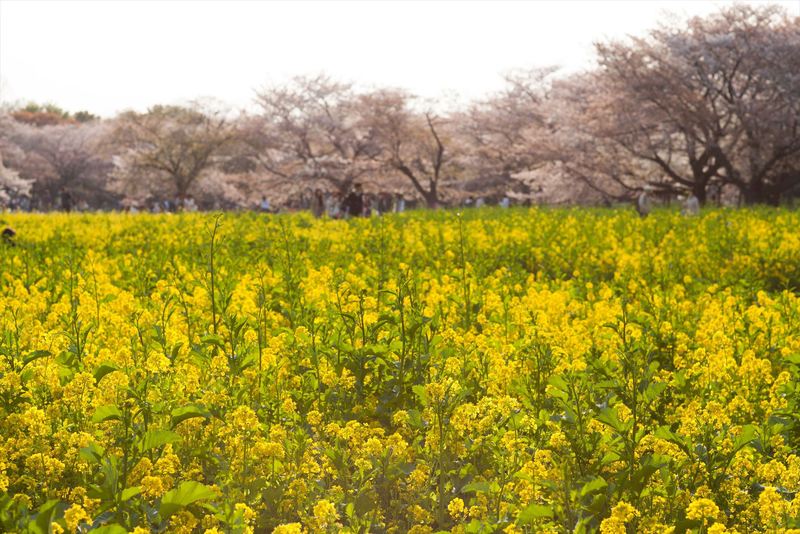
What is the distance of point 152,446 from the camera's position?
10.9 ft

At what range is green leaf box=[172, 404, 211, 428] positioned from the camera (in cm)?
363

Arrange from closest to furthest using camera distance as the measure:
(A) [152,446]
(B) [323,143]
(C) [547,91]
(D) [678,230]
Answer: (A) [152,446] < (D) [678,230] < (B) [323,143] < (C) [547,91]

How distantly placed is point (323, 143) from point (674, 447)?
168 ft

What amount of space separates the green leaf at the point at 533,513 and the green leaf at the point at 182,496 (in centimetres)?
118

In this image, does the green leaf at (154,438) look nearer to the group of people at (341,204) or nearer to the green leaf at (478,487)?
the green leaf at (478,487)

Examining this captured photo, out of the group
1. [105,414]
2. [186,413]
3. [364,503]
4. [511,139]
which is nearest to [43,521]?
[105,414]

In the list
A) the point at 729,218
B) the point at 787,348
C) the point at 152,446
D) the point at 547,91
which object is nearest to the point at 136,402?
the point at 152,446

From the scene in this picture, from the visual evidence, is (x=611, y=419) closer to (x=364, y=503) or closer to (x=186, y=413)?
(x=364, y=503)

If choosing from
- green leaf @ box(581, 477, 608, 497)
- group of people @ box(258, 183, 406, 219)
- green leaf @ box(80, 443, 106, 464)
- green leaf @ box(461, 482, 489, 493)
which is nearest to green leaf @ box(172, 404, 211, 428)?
green leaf @ box(80, 443, 106, 464)

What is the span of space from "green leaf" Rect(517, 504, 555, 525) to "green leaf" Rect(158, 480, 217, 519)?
1.18 metres

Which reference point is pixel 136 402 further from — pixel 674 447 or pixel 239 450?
pixel 674 447

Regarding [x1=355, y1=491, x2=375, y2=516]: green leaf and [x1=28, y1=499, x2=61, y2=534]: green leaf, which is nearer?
[x1=28, y1=499, x2=61, y2=534]: green leaf

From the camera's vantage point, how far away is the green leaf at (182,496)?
2.97m

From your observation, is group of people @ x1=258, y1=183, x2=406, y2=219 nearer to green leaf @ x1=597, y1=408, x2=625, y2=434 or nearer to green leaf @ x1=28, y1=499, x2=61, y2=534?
green leaf @ x1=597, y1=408, x2=625, y2=434
